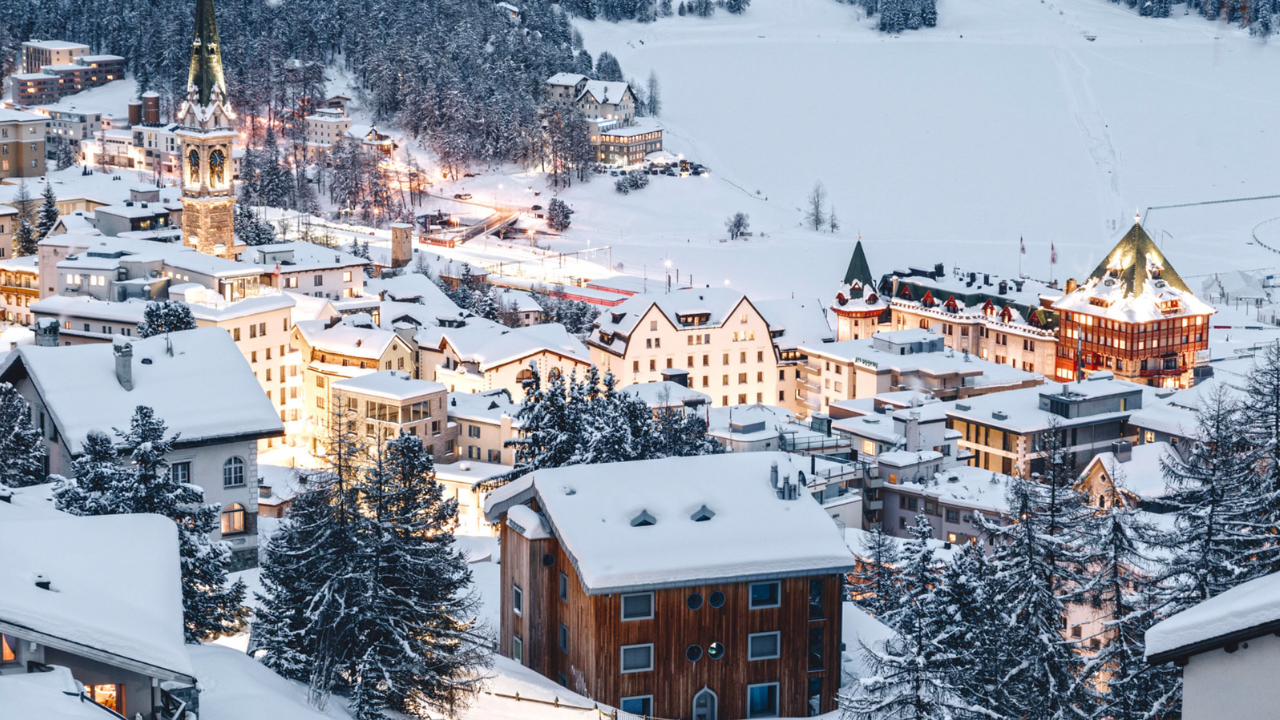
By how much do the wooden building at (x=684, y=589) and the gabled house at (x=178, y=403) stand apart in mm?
11612

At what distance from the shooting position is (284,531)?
124 ft

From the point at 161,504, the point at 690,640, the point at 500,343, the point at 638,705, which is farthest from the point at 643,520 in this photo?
the point at 500,343

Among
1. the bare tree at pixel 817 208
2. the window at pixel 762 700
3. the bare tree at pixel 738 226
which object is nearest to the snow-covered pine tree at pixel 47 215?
the bare tree at pixel 738 226

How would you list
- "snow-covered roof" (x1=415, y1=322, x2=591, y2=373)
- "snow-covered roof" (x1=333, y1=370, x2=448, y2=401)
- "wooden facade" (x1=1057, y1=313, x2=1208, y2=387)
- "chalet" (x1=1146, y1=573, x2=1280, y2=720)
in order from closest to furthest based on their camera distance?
1. "chalet" (x1=1146, y1=573, x2=1280, y2=720)
2. "snow-covered roof" (x1=333, y1=370, x2=448, y2=401)
3. "snow-covered roof" (x1=415, y1=322, x2=591, y2=373)
4. "wooden facade" (x1=1057, y1=313, x2=1208, y2=387)

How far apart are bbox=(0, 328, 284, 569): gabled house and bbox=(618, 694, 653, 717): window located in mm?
15064

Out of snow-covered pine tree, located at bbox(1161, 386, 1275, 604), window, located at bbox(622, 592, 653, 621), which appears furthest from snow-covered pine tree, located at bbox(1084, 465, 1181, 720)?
window, located at bbox(622, 592, 653, 621)

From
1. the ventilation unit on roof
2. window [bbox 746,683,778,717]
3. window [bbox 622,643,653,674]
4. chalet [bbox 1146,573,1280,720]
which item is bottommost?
window [bbox 746,683,778,717]

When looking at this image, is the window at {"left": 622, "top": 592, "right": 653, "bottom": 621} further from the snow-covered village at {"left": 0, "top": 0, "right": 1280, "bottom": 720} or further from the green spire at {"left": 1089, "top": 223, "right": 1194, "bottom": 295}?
the green spire at {"left": 1089, "top": 223, "right": 1194, "bottom": 295}

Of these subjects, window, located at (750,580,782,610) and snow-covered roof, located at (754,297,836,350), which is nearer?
window, located at (750,580,782,610)

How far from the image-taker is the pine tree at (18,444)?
48312mm

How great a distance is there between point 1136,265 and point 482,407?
4430cm

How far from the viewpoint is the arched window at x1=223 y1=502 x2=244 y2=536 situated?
50.1 metres

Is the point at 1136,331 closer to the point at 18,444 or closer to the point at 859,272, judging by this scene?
the point at 859,272

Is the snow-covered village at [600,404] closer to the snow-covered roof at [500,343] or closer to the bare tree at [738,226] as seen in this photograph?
the snow-covered roof at [500,343]
